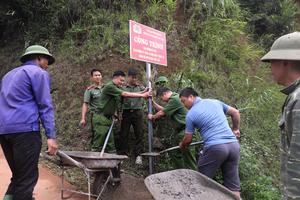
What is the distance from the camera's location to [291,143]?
1949mm

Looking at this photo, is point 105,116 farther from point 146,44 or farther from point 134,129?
point 146,44

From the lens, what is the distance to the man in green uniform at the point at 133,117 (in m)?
6.63

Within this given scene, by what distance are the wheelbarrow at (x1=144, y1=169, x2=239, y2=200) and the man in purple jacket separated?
110cm

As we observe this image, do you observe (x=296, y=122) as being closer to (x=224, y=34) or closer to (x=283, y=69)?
(x=283, y=69)

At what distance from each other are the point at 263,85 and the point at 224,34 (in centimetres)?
180

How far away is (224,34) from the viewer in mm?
10688

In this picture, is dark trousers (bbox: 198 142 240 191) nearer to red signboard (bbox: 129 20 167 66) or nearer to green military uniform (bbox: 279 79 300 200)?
red signboard (bbox: 129 20 167 66)

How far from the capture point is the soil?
207 inches

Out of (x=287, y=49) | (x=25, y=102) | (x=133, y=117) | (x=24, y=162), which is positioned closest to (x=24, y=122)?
(x=25, y=102)

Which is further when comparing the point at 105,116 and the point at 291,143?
the point at 105,116

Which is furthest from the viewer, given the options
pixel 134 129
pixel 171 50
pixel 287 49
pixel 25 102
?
pixel 171 50

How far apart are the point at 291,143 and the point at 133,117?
4.85 m

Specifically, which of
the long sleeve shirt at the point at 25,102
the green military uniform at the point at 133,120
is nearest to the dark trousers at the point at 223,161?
the long sleeve shirt at the point at 25,102

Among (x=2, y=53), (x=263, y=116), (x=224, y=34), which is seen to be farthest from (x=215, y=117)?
(x=2, y=53)
